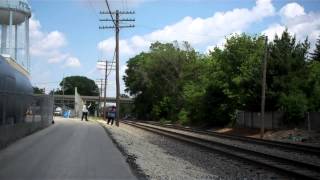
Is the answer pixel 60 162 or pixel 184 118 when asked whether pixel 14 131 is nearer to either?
pixel 60 162

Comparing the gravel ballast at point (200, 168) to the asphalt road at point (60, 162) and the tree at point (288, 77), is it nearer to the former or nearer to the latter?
the asphalt road at point (60, 162)

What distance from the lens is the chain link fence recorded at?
21450 mm

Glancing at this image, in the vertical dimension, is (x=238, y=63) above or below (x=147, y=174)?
above

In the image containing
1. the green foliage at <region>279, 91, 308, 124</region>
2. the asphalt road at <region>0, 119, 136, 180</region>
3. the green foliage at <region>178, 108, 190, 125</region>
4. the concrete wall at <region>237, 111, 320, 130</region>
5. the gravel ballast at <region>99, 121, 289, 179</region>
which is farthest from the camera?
the green foliage at <region>178, 108, 190, 125</region>

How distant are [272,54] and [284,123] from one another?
6.55 m

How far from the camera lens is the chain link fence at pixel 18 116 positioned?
70.4 feet

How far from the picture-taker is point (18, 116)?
25688 millimetres

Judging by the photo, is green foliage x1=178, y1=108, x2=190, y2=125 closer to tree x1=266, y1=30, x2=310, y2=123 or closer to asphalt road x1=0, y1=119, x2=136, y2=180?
tree x1=266, y1=30, x2=310, y2=123

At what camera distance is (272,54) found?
48.5 meters

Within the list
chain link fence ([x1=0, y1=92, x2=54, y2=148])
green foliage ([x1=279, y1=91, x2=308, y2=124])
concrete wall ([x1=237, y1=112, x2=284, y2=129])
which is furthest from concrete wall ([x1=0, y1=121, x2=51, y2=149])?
concrete wall ([x1=237, y1=112, x2=284, y2=129])

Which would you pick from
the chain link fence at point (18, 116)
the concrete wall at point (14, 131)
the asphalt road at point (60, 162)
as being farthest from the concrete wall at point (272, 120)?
the asphalt road at point (60, 162)

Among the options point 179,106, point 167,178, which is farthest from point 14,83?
point 179,106

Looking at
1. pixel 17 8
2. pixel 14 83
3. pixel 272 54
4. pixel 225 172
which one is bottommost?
pixel 225 172

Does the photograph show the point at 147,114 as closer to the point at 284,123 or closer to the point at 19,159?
the point at 284,123
